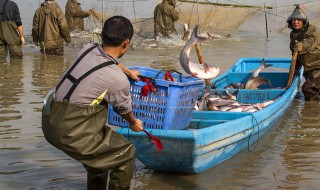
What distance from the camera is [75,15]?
1983cm

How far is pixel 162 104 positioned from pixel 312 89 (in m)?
5.07

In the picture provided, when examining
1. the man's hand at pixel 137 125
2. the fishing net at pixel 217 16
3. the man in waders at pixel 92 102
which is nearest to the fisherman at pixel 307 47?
the man's hand at pixel 137 125

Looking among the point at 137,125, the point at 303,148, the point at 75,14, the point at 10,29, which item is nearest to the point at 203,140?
the point at 137,125

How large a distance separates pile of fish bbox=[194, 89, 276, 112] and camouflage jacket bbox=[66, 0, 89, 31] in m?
11.8

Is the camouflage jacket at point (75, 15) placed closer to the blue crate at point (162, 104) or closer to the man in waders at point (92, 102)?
the blue crate at point (162, 104)

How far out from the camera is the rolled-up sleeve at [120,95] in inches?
177

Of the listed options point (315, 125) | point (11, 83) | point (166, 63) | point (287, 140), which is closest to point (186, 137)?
point (287, 140)

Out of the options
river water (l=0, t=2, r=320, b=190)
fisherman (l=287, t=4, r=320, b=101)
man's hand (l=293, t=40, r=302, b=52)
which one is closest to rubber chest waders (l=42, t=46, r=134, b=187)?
river water (l=0, t=2, r=320, b=190)

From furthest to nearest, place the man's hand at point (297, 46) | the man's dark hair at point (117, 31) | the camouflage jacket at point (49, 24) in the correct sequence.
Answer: the camouflage jacket at point (49, 24)
the man's hand at point (297, 46)
the man's dark hair at point (117, 31)

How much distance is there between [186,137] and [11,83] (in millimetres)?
6661

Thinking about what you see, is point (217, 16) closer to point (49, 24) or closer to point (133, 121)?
point (49, 24)

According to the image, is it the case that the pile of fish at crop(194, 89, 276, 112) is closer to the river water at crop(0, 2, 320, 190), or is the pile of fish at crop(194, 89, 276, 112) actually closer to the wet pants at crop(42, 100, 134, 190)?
the river water at crop(0, 2, 320, 190)

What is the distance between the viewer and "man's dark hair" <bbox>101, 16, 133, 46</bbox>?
462 cm

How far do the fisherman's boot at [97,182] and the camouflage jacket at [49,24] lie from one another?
34.4 ft
